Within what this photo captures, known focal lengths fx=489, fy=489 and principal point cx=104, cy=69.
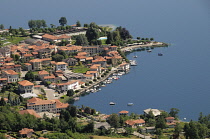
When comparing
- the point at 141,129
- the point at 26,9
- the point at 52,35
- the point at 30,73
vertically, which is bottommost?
the point at 141,129

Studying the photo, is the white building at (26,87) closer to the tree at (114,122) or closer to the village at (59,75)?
the village at (59,75)

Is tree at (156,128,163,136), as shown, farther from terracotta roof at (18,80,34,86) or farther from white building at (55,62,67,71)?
white building at (55,62,67,71)

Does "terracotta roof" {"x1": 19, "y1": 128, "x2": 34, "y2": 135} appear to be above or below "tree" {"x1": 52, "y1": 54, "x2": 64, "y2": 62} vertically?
below

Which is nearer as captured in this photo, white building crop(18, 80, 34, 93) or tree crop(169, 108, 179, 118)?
tree crop(169, 108, 179, 118)

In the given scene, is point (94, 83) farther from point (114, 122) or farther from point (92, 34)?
point (92, 34)

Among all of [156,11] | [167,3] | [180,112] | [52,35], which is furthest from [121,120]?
[167,3]

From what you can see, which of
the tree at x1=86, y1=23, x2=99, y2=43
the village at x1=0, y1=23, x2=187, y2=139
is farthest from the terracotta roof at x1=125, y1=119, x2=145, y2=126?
the tree at x1=86, y1=23, x2=99, y2=43

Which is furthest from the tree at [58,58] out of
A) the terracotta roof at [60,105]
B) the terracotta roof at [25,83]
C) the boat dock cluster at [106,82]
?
the terracotta roof at [60,105]

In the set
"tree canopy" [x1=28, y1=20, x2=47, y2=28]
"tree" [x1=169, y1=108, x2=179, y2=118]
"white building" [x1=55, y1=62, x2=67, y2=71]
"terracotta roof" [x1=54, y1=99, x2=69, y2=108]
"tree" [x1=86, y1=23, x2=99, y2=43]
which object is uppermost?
"tree canopy" [x1=28, y1=20, x2=47, y2=28]

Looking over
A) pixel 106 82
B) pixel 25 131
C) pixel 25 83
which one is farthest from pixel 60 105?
pixel 106 82

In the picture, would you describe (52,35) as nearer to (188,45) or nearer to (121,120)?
(188,45)

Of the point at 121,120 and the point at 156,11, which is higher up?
the point at 156,11
